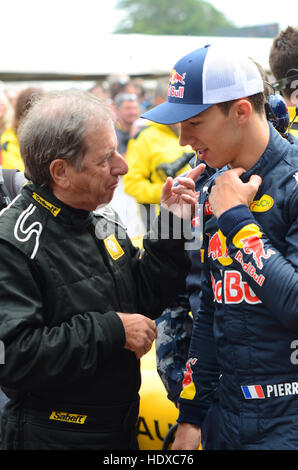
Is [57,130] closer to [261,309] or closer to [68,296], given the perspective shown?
[68,296]

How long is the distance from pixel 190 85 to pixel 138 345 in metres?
0.82

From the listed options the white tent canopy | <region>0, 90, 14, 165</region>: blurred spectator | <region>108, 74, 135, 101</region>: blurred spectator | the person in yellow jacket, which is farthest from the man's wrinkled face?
the white tent canopy

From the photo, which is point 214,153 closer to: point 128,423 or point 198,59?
point 198,59

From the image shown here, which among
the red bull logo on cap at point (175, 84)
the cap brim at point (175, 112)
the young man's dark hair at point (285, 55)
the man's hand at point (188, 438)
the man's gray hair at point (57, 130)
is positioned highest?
the young man's dark hair at point (285, 55)

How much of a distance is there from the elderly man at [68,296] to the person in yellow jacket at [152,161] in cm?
261

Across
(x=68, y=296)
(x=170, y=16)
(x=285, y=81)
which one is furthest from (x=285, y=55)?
(x=170, y=16)

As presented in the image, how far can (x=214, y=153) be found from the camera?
66.8 inches

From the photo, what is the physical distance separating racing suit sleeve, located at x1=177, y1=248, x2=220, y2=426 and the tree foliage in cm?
4979

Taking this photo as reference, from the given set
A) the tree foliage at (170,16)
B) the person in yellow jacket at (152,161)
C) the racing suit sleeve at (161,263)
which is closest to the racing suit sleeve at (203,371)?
the racing suit sleeve at (161,263)

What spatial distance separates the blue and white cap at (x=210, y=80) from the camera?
1.64 m

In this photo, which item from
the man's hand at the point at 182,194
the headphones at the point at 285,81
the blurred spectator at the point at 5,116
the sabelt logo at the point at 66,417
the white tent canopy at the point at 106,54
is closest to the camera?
the sabelt logo at the point at 66,417

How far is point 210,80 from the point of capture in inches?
64.7

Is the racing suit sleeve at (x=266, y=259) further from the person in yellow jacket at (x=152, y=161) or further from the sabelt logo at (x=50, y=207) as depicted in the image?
the person in yellow jacket at (x=152, y=161)

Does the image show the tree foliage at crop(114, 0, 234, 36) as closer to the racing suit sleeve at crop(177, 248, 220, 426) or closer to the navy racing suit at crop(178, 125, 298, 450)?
the racing suit sleeve at crop(177, 248, 220, 426)
